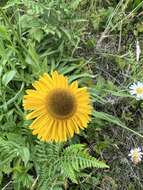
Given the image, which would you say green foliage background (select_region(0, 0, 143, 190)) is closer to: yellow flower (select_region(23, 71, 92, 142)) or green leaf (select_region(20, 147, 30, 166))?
green leaf (select_region(20, 147, 30, 166))

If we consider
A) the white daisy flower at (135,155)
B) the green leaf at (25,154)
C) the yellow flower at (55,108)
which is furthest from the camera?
the white daisy flower at (135,155)

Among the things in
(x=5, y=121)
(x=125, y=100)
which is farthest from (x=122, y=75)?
(x=5, y=121)

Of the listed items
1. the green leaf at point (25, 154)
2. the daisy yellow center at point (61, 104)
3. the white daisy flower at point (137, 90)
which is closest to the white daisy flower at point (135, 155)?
the white daisy flower at point (137, 90)

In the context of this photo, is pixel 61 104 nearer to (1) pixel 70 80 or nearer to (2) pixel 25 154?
(2) pixel 25 154

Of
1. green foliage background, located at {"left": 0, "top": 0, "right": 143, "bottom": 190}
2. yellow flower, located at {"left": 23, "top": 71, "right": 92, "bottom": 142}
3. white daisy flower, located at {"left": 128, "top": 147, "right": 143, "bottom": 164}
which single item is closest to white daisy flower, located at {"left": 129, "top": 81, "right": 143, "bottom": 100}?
green foliage background, located at {"left": 0, "top": 0, "right": 143, "bottom": 190}

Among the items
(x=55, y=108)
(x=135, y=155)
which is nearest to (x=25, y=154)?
(x=55, y=108)

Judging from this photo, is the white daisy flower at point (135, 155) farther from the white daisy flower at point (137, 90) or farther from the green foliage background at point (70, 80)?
the white daisy flower at point (137, 90)

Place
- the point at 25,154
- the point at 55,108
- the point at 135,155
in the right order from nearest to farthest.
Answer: the point at 55,108
the point at 25,154
the point at 135,155
